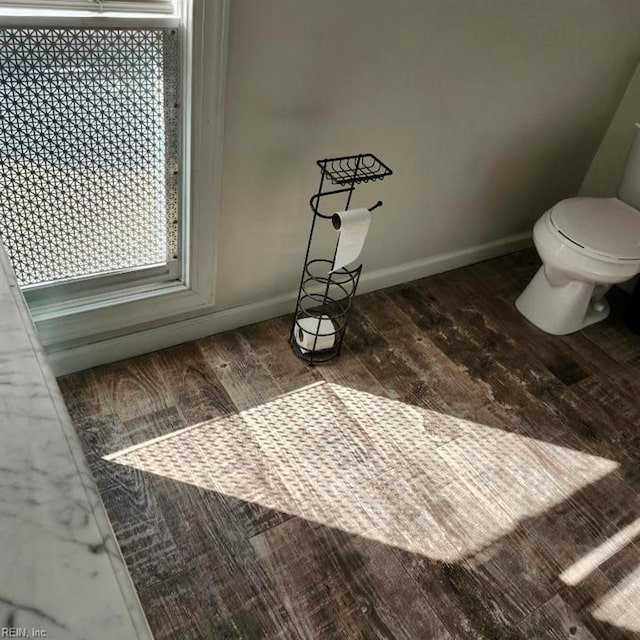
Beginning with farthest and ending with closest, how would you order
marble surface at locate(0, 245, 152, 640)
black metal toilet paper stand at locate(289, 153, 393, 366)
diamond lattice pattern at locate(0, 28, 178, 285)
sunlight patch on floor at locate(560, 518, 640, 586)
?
black metal toilet paper stand at locate(289, 153, 393, 366) → sunlight patch on floor at locate(560, 518, 640, 586) → diamond lattice pattern at locate(0, 28, 178, 285) → marble surface at locate(0, 245, 152, 640)

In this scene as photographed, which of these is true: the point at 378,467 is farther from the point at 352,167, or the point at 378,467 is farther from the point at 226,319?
the point at 352,167

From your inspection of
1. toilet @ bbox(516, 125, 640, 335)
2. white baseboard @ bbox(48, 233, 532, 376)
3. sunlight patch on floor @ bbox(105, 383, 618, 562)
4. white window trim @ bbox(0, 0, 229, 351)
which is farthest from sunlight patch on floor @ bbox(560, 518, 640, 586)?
white window trim @ bbox(0, 0, 229, 351)

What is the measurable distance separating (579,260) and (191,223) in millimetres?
1236

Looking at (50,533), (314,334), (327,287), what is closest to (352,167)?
(327,287)

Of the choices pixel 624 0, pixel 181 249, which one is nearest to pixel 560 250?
pixel 624 0

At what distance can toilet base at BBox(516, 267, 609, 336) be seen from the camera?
87.8 inches

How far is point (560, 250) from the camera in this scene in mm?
2090

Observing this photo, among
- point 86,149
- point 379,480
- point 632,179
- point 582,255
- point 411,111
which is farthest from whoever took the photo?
point 632,179

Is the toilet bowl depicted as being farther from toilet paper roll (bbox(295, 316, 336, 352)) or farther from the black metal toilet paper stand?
toilet paper roll (bbox(295, 316, 336, 352))

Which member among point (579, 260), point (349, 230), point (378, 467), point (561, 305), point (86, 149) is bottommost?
point (378, 467)

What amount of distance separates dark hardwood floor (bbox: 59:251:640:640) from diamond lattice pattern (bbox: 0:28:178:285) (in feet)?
1.26

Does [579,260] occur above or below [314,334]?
above

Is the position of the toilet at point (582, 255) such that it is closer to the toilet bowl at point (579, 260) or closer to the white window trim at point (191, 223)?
the toilet bowl at point (579, 260)

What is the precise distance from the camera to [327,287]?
1.96 m
